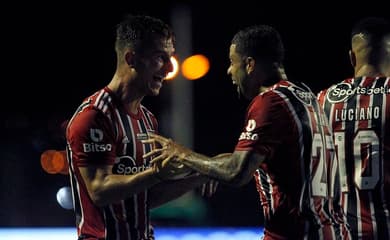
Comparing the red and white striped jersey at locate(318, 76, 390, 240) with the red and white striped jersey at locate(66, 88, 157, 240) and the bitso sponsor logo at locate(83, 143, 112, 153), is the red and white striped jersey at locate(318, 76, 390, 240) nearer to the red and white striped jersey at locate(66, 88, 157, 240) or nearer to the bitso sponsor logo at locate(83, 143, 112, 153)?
the red and white striped jersey at locate(66, 88, 157, 240)

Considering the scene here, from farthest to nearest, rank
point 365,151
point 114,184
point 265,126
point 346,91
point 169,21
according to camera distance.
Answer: point 169,21
point 346,91
point 365,151
point 114,184
point 265,126

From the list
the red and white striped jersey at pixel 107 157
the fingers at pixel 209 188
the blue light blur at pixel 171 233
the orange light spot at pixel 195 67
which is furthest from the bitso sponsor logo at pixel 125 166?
the orange light spot at pixel 195 67

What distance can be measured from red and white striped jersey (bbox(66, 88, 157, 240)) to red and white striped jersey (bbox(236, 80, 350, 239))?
24.7 inches

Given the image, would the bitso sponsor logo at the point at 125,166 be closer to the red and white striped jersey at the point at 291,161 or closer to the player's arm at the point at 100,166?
the player's arm at the point at 100,166

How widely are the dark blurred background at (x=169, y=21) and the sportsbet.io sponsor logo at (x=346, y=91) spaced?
622 cm

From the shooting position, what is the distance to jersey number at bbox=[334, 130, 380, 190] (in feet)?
15.7

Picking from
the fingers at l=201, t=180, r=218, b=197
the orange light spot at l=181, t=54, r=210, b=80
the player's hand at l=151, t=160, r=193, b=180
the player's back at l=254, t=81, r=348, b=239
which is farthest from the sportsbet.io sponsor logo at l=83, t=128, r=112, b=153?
the orange light spot at l=181, t=54, r=210, b=80

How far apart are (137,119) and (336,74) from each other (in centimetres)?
859

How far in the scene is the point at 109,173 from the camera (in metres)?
4.44

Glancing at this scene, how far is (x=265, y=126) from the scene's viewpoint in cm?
422

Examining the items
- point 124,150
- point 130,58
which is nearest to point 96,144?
point 124,150

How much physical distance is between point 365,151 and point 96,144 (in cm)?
138

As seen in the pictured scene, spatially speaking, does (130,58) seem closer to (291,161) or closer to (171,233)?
(291,161)

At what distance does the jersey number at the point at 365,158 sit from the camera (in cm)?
479
